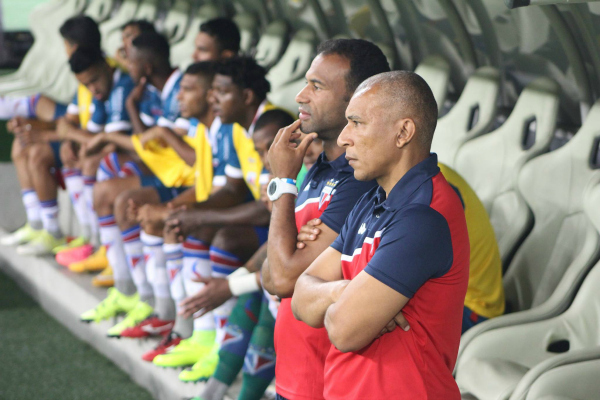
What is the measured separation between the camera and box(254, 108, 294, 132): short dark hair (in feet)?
9.07

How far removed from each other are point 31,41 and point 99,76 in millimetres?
7264

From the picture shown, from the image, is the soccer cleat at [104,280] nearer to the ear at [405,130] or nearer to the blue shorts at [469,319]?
the blue shorts at [469,319]

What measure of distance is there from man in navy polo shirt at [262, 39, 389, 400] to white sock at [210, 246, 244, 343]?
1090mm

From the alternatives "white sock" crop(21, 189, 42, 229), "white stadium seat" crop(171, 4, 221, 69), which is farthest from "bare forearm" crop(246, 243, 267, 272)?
"white stadium seat" crop(171, 4, 221, 69)

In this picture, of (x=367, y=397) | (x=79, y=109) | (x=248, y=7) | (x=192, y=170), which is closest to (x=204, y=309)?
(x=192, y=170)

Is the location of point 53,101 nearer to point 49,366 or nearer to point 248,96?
point 49,366

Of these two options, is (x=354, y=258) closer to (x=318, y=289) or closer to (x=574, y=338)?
(x=318, y=289)

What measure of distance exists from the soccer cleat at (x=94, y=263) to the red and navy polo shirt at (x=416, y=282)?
3.07 meters

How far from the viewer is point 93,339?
3.91 meters

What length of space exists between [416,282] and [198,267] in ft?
6.44

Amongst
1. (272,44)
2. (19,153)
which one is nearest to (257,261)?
(272,44)

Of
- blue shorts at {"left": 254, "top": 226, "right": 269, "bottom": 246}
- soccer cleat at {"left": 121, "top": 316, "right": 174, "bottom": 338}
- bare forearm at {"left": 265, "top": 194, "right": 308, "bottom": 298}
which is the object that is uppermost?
bare forearm at {"left": 265, "top": 194, "right": 308, "bottom": 298}

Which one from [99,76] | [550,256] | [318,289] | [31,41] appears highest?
[318,289]

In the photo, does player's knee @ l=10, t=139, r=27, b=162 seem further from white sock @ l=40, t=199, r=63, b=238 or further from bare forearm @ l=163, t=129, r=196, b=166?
bare forearm @ l=163, t=129, r=196, b=166
